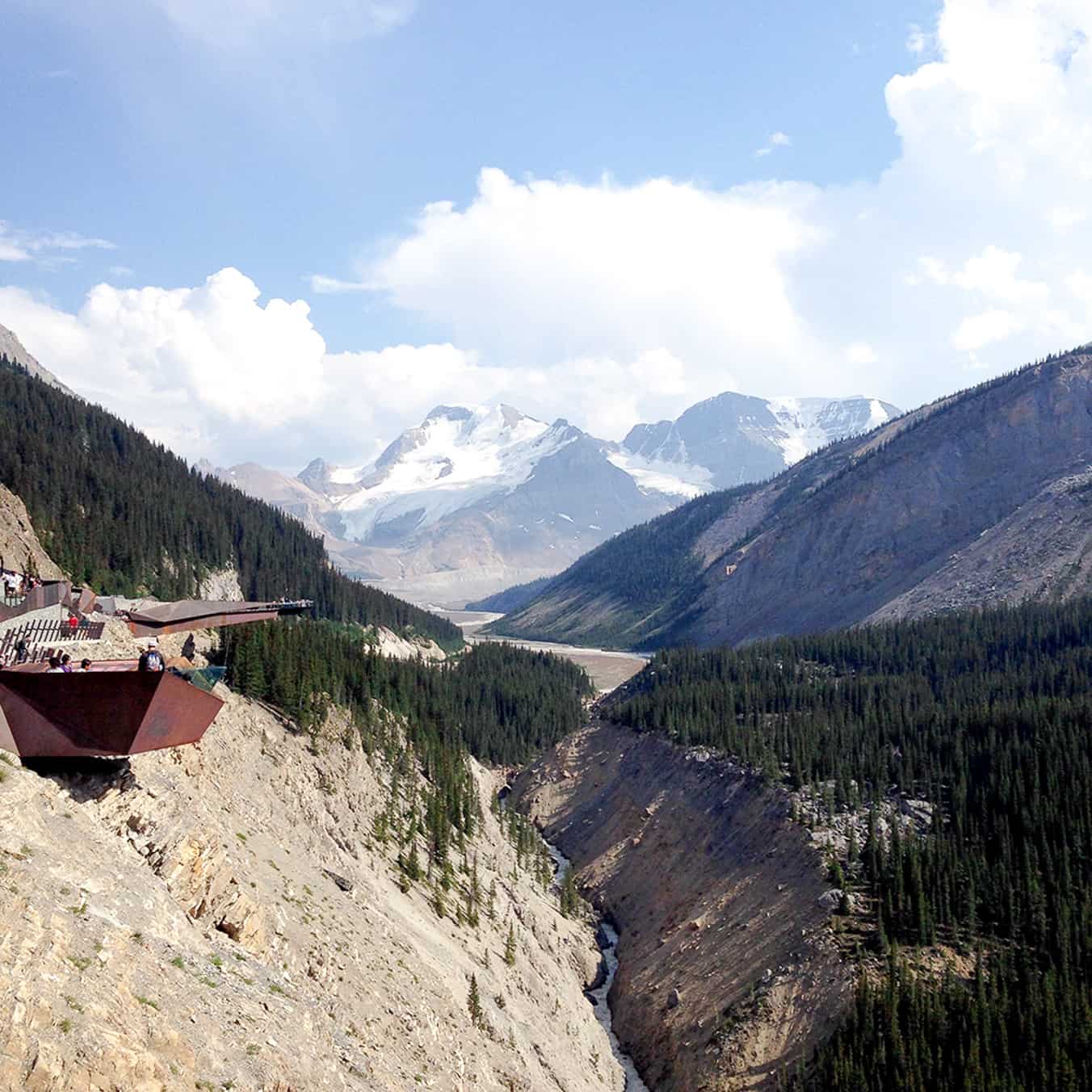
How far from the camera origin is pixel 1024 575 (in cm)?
13175

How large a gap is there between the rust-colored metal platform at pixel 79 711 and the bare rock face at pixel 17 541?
43904 millimetres

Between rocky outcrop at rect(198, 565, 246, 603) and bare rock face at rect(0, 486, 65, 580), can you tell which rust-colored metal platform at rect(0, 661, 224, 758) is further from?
rocky outcrop at rect(198, 565, 246, 603)

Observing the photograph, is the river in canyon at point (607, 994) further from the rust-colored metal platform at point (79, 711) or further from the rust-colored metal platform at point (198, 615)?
the rust-colored metal platform at point (79, 711)

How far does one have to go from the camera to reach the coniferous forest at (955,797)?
123 feet

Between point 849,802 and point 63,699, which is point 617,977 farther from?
point 63,699

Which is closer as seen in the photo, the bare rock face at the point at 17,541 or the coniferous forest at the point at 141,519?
the bare rock face at the point at 17,541

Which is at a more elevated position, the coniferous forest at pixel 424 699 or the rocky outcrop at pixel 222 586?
the rocky outcrop at pixel 222 586

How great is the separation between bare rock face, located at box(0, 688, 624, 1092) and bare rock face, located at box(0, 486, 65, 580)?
2938 centimetres

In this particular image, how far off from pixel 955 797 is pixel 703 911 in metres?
17.5

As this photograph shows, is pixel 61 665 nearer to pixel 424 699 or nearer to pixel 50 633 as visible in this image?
pixel 50 633

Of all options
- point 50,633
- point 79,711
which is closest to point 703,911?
point 50,633

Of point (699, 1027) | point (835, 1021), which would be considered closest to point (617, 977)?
point (699, 1027)

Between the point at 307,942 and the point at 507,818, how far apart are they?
4746 centimetres

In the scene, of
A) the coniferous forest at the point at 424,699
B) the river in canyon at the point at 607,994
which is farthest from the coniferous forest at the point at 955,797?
the coniferous forest at the point at 424,699
